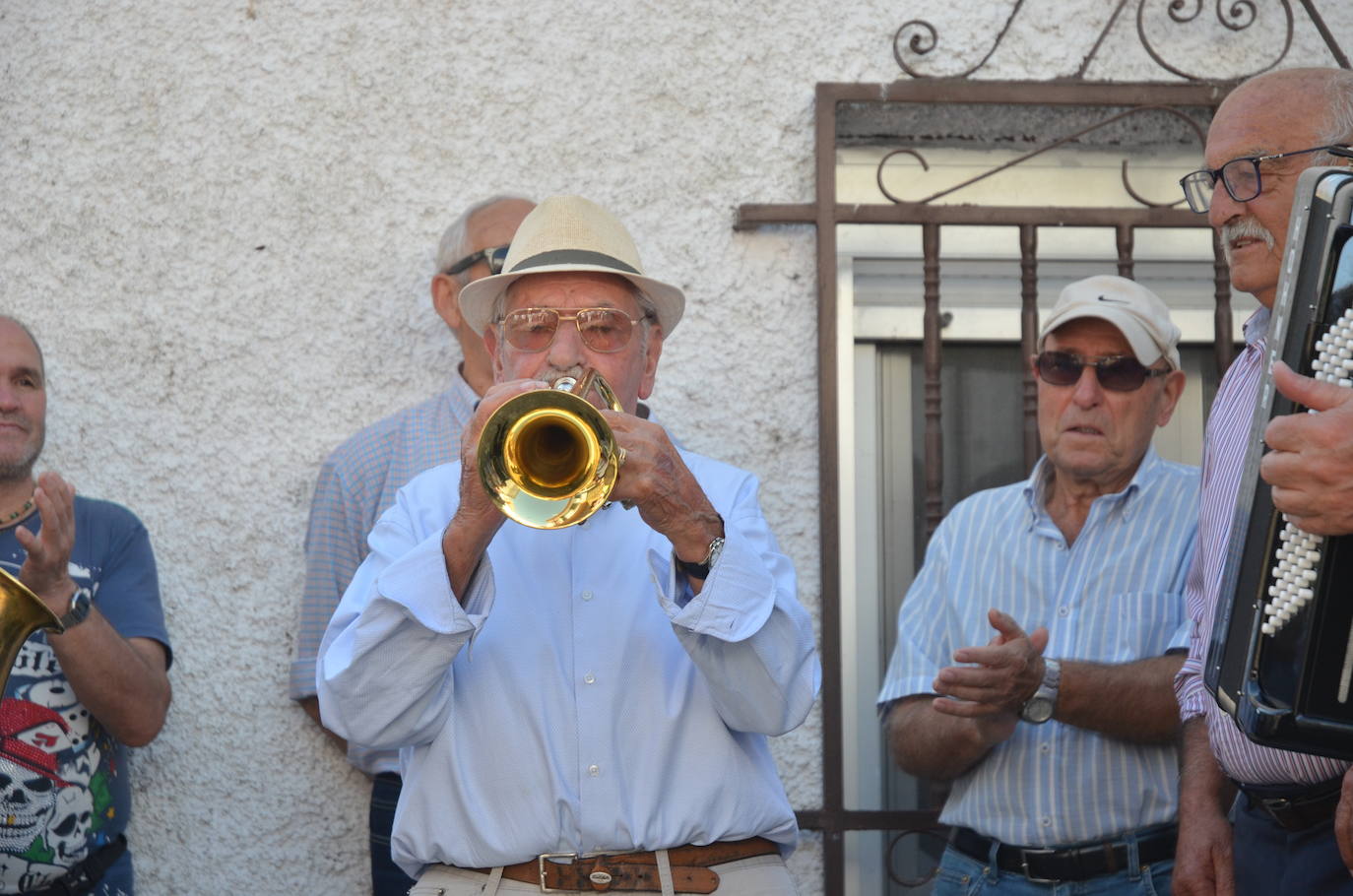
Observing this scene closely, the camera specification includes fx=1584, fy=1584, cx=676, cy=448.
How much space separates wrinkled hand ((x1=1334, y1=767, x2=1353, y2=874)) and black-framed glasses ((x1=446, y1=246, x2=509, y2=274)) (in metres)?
2.17

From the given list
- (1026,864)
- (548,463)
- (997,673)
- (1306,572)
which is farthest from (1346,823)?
(548,463)

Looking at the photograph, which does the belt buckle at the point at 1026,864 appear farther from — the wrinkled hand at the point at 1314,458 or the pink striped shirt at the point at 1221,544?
the wrinkled hand at the point at 1314,458

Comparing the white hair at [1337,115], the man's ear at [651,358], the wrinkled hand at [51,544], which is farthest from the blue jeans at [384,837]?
the white hair at [1337,115]

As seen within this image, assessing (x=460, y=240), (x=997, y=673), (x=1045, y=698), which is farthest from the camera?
(x=460, y=240)

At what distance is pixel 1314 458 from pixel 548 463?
1.23 meters

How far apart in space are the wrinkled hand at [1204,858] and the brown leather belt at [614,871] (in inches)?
37.0

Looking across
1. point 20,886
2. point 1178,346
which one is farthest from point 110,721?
point 1178,346

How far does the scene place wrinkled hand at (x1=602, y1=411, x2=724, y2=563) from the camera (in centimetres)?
266

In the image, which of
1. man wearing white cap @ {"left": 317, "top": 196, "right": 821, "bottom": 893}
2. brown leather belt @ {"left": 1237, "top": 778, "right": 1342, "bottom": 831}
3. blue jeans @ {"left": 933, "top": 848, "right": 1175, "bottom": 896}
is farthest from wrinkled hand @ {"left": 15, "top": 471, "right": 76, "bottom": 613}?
brown leather belt @ {"left": 1237, "top": 778, "right": 1342, "bottom": 831}

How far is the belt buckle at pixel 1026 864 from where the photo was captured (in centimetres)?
332

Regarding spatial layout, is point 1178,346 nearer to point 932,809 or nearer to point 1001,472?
point 1001,472

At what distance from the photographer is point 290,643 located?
13.1 ft

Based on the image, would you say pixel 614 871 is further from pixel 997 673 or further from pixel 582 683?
pixel 997 673

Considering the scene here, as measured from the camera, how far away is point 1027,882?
3344 mm
